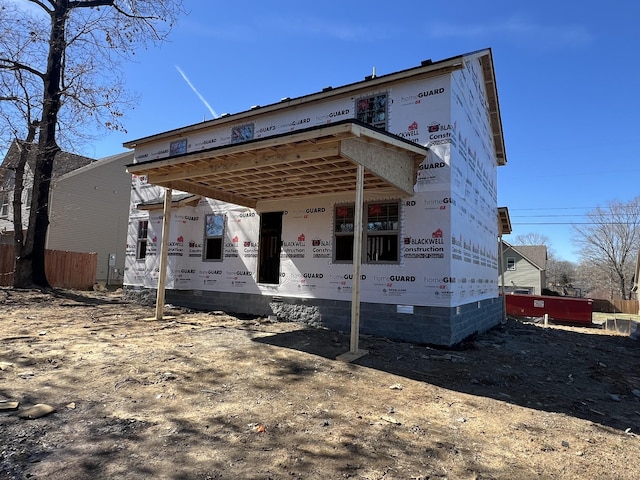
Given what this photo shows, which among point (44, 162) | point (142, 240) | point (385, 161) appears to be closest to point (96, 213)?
point (44, 162)

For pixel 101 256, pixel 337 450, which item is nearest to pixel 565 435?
pixel 337 450

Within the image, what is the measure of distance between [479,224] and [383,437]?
907cm

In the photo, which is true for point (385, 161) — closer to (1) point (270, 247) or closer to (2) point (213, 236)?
(1) point (270, 247)

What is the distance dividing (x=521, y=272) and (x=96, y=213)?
39923 mm

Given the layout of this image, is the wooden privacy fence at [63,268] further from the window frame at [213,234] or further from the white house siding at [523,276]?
the white house siding at [523,276]

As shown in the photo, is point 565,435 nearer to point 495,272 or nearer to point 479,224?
point 479,224

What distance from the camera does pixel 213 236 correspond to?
39.4ft

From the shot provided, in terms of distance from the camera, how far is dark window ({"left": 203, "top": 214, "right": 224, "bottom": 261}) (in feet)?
39.1

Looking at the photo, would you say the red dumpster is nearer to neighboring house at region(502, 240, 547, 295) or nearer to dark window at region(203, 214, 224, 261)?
dark window at region(203, 214, 224, 261)

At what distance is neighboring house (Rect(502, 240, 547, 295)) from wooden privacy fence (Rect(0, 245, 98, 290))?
37.3m

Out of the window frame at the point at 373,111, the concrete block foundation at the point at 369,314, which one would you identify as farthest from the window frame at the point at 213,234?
the window frame at the point at 373,111

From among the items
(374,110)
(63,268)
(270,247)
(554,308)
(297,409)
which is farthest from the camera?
(554,308)

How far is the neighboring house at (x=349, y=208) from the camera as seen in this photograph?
7.74 meters

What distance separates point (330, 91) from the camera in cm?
976
